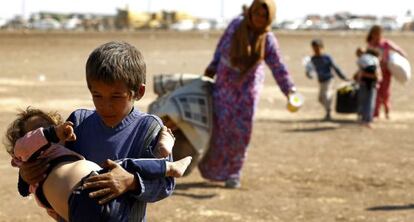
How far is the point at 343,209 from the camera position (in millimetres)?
7594

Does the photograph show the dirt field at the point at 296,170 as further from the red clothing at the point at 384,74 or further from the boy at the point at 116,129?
the boy at the point at 116,129

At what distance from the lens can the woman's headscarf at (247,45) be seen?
802 cm

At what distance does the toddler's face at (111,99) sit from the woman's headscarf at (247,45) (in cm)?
474

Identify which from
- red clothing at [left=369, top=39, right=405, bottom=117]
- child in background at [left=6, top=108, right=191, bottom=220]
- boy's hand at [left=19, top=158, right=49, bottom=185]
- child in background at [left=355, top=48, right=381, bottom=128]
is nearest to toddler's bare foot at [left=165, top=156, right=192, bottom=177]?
child in background at [left=6, top=108, right=191, bottom=220]

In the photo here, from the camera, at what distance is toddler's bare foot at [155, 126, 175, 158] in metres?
3.30

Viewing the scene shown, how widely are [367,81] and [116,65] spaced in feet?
34.2

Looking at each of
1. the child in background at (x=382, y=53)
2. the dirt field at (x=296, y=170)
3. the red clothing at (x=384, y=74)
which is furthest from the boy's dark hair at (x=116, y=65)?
the red clothing at (x=384, y=74)

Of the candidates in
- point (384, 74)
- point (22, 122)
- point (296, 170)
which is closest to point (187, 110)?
point (296, 170)

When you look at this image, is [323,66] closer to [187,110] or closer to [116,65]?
[187,110]

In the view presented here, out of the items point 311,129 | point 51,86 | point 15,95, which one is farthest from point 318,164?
point 51,86

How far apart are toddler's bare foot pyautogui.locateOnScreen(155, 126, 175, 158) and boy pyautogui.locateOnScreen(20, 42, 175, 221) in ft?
0.11

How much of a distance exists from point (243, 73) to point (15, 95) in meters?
9.26

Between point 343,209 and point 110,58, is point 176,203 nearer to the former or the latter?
point 343,209

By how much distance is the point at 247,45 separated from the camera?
8016 mm
